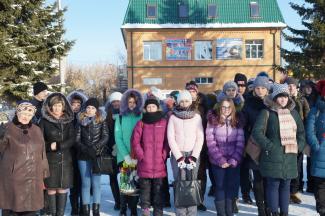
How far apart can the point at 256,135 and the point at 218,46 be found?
25.9 m

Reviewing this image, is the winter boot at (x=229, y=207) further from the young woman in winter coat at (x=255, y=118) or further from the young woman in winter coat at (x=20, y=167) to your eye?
the young woman in winter coat at (x=20, y=167)

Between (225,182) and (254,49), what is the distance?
26.9m

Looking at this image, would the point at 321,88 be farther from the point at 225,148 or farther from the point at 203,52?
the point at 203,52

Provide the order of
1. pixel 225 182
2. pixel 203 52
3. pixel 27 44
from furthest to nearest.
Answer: pixel 203 52 → pixel 27 44 → pixel 225 182

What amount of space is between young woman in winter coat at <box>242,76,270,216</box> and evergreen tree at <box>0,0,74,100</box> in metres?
11.4

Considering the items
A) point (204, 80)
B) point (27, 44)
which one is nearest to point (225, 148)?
point (27, 44)

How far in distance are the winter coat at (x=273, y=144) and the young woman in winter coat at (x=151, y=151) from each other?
1.25 metres

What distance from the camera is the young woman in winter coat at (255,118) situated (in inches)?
209

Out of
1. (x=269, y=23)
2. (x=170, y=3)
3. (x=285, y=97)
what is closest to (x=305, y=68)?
(x=269, y=23)

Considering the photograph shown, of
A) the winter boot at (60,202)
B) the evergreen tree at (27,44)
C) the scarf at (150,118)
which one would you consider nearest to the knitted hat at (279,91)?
the scarf at (150,118)

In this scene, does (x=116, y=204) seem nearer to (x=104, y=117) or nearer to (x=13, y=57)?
(x=104, y=117)

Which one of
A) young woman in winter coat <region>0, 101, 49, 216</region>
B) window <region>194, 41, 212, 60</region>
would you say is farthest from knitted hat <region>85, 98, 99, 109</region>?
window <region>194, 41, 212, 60</region>

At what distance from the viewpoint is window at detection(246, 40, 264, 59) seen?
30.5 meters

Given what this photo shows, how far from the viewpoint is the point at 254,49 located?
30.8 meters
